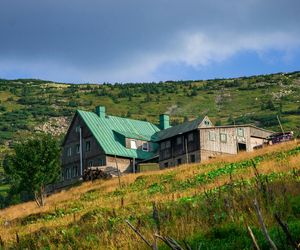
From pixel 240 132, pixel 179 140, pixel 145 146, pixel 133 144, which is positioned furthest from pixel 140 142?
pixel 240 132

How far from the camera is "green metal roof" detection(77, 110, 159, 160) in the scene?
71.8 meters

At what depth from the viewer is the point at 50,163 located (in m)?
55.9

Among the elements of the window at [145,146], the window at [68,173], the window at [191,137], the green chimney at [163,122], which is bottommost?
the window at [68,173]

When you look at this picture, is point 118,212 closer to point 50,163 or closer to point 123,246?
point 123,246

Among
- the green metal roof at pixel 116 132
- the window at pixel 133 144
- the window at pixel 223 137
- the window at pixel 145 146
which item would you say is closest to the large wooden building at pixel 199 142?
the window at pixel 223 137

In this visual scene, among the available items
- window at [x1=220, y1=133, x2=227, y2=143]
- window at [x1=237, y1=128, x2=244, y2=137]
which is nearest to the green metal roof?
window at [x1=220, y1=133, x2=227, y2=143]

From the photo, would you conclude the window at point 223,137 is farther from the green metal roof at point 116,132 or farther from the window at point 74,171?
the window at point 74,171

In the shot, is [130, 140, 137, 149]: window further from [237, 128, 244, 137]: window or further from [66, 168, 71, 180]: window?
[237, 128, 244, 137]: window

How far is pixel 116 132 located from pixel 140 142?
3357 mm

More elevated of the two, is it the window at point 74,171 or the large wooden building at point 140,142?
the large wooden building at point 140,142

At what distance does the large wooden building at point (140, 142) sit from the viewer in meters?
69.0

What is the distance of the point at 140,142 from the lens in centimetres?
7556

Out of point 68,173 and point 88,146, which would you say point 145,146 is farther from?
point 68,173

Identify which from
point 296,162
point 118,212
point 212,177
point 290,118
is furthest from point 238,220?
point 290,118
